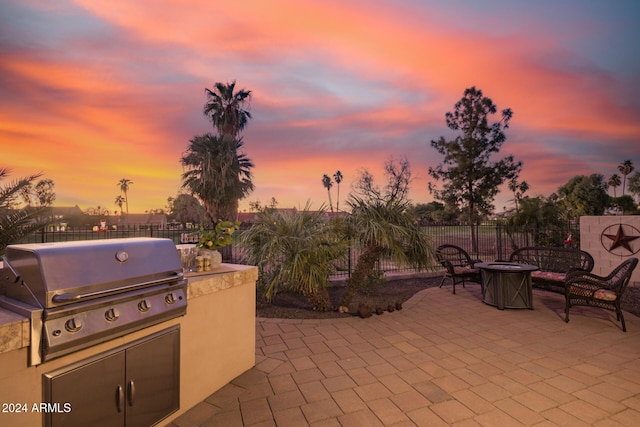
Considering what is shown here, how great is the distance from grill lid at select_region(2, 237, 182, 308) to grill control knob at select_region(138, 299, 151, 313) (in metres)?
0.13

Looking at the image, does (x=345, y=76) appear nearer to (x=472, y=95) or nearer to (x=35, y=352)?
(x=472, y=95)

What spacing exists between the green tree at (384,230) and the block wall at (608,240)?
487cm

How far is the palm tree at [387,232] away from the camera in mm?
4652

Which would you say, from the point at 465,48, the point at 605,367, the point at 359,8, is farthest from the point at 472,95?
the point at 605,367

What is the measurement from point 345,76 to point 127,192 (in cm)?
7069

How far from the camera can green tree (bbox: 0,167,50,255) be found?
10.2 ft

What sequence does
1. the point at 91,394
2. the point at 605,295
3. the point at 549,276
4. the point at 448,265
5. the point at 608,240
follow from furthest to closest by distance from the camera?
the point at 608,240
the point at 448,265
the point at 549,276
the point at 605,295
the point at 91,394

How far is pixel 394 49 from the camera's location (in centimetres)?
761

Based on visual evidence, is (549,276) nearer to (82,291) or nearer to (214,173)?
(82,291)

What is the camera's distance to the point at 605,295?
407cm

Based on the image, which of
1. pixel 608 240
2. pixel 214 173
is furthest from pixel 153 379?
pixel 214 173

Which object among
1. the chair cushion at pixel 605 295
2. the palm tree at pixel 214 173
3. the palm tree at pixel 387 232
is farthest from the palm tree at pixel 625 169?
the palm tree at pixel 387 232

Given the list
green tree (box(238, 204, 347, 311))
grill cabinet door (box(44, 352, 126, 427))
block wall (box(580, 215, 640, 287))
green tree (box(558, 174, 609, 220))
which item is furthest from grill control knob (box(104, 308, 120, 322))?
green tree (box(558, 174, 609, 220))

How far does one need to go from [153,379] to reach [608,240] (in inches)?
354
